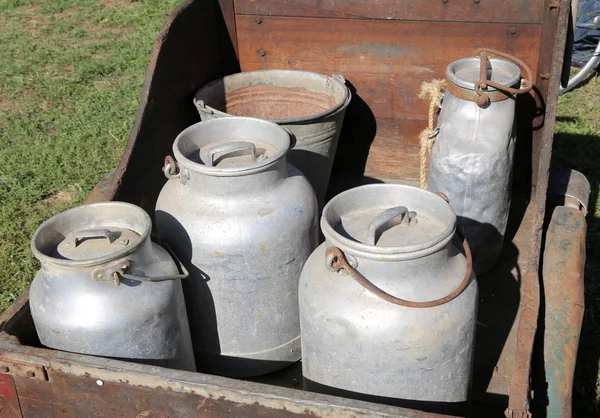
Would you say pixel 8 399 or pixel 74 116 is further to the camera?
pixel 74 116

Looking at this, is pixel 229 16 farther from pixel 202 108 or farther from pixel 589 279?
pixel 589 279

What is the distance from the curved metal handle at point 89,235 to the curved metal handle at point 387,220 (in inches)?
26.4

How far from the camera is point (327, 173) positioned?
9.95 feet

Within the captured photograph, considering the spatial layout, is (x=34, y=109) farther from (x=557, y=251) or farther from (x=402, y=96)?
(x=557, y=251)

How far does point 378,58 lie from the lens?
3.14m

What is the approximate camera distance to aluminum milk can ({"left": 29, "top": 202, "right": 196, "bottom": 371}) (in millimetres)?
1791

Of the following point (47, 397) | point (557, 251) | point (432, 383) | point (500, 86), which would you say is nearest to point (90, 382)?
point (47, 397)

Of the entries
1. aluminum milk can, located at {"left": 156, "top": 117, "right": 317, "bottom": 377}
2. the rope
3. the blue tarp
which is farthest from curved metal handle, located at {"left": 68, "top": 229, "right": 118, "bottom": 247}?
the blue tarp

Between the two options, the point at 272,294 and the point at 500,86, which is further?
the point at 500,86

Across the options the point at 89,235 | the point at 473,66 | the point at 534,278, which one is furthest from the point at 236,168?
the point at 473,66

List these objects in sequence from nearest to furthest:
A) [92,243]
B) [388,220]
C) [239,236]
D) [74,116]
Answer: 1. [388,220]
2. [92,243]
3. [239,236]
4. [74,116]

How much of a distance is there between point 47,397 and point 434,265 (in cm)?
102

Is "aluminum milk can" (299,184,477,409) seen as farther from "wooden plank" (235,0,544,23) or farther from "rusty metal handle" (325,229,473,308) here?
"wooden plank" (235,0,544,23)

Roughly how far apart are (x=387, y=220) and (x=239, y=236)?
0.48 meters
